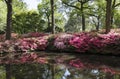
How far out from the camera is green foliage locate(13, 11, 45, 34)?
42969 mm

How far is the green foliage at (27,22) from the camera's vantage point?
42969 millimetres

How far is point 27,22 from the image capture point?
Answer: 144ft

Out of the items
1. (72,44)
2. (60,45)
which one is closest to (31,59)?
(72,44)

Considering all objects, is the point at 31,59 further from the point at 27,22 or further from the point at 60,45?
the point at 27,22

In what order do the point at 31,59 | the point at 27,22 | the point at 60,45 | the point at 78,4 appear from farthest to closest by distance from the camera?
the point at 27,22
the point at 78,4
the point at 60,45
the point at 31,59

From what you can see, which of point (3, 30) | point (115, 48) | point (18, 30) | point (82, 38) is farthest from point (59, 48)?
point (18, 30)

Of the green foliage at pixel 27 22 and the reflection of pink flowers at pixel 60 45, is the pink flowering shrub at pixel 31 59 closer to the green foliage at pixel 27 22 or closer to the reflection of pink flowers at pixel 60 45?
the reflection of pink flowers at pixel 60 45

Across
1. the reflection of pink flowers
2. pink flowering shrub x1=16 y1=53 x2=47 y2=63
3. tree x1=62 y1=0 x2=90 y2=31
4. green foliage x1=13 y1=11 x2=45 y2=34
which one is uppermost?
tree x1=62 y1=0 x2=90 y2=31

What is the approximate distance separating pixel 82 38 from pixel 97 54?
6.34ft

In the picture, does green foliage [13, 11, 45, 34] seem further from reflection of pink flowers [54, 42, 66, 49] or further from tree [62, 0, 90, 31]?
reflection of pink flowers [54, 42, 66, 49]

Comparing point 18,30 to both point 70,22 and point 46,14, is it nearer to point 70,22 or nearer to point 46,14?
point 46,14

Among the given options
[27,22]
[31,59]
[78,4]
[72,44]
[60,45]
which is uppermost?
[78,4]

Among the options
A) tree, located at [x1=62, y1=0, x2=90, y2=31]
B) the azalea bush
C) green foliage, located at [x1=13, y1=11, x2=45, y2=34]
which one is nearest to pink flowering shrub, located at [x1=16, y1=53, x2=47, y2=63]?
the azalea bush

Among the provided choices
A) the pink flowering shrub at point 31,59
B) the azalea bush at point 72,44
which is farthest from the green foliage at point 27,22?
the pink flowering shrub at point 31,59
